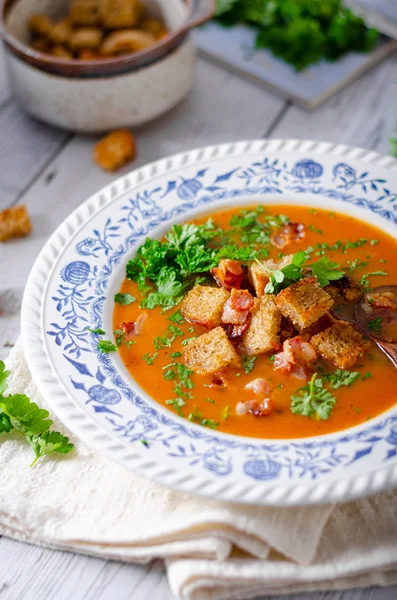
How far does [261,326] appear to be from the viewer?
3.54 metres

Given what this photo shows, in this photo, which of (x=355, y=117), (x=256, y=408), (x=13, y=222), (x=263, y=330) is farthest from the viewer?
(x=355, y=117)

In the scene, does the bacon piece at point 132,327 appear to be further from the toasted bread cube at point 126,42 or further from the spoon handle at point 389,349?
the toasted bread cube at point 126,42

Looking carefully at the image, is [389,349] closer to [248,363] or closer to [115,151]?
[248,363]

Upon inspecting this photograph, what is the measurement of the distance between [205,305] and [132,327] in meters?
0.36

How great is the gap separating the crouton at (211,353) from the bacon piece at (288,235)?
2.31 ft

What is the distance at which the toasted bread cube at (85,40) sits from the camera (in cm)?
521

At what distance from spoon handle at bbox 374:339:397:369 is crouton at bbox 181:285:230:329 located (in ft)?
2.40

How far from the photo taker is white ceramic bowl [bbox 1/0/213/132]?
189 inches

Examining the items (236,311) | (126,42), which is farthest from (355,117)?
(236,311)

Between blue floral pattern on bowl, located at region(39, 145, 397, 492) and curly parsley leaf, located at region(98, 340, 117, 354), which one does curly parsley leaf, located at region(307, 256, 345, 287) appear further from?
curly parsley leaf, located at region(98, 340, 117, 354)

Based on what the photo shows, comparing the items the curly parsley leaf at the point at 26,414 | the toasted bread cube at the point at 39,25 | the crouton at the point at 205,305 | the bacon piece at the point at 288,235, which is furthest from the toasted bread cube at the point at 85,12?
the curly parsley leaf at the point at 26,414

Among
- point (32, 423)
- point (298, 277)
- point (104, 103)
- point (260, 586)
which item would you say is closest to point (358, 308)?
point (298, 277)

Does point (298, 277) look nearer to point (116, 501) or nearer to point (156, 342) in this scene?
point (156, 342)

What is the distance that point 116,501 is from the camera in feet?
10.8
